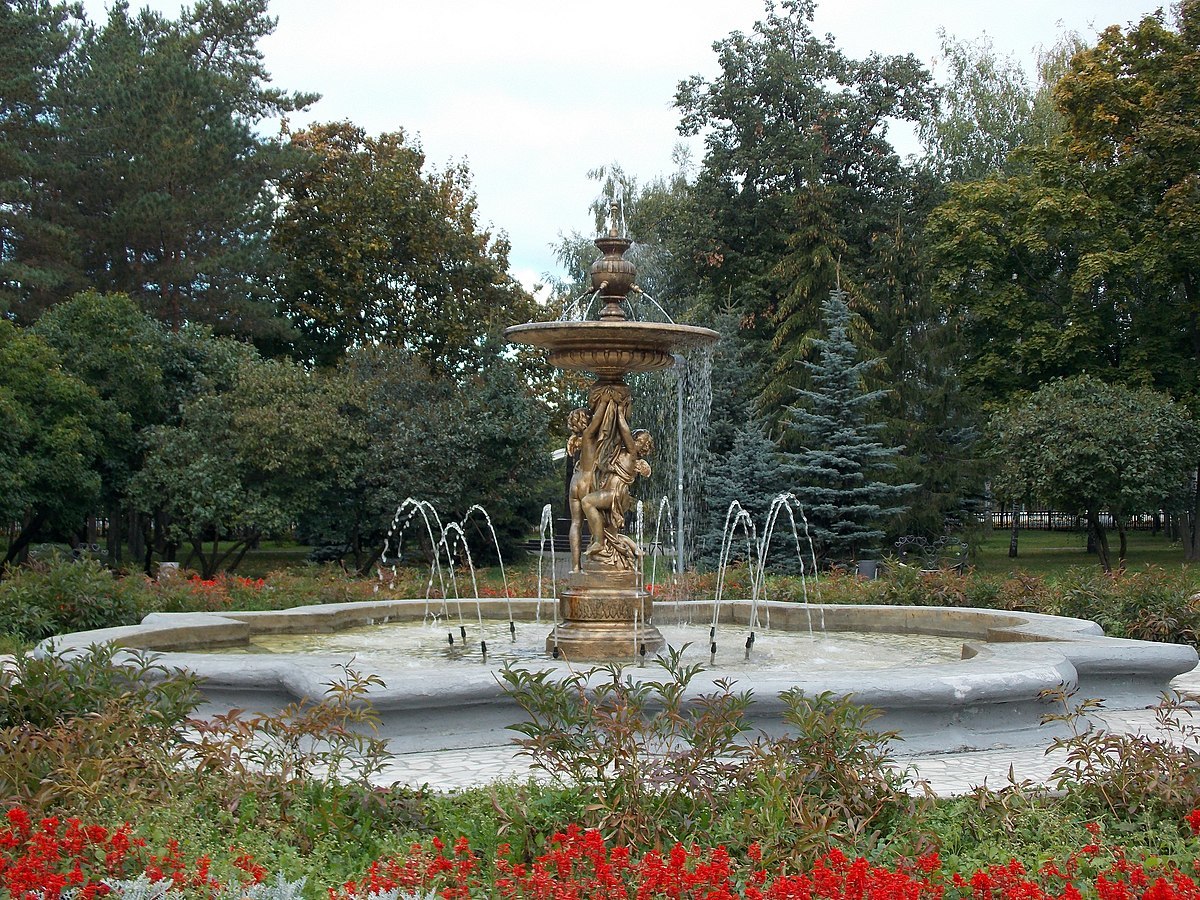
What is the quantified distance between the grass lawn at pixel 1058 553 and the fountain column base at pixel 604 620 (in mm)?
14839

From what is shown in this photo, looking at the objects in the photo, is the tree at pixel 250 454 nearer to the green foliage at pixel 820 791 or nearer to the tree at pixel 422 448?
the tree at pixel 422 448

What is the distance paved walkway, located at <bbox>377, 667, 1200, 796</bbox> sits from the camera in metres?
6.06

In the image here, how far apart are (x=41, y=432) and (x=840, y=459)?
14151 mm

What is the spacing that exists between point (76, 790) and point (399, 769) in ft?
6.99

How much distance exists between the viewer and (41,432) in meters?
20.6

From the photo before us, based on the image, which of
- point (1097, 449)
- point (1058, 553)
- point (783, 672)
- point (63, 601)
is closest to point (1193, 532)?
point (1097, 449)

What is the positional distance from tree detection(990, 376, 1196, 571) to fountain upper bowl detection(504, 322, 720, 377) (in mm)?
15847

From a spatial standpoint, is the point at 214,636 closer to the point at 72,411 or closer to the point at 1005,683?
the point at 1005,683

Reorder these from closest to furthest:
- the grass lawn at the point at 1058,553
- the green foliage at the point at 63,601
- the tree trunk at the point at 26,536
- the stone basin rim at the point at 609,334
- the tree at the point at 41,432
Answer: the stone basin rim at the point at 609,334, the green foliage at the point at 63,601, the tree at the point at 41,432, the tree trunk at the point at 26,536, the grass lawn at the point at 1058,553

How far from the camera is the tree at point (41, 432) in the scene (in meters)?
19.8

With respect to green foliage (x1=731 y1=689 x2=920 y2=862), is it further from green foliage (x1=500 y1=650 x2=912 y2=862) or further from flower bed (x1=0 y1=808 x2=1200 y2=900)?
flower bed (x1=0 y1=808 x2=1200 y2=900)

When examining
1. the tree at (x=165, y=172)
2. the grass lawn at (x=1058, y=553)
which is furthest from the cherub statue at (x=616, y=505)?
the tree at (x=165, y=172)

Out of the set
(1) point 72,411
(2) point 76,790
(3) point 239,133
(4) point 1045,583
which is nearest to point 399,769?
(2) point 76,790

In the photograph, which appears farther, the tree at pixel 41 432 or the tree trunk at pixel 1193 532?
the tree trunk at pixel 1193 532
